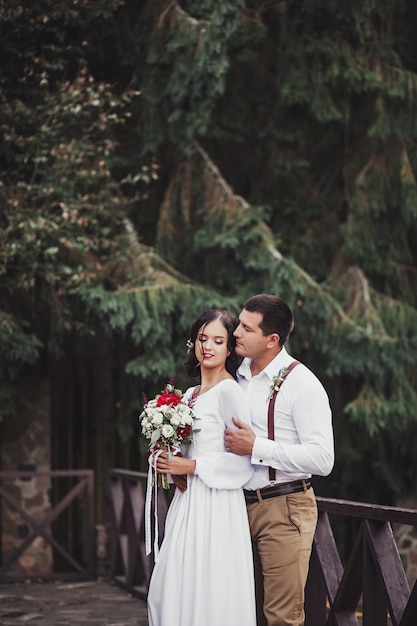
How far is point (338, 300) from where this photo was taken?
10461 mm

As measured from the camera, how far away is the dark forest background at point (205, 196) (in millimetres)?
9711

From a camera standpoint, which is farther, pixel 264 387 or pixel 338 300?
pixel 338 300

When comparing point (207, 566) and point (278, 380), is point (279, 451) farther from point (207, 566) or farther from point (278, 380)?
point (207, 566)

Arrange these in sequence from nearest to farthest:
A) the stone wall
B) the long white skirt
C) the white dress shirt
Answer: the white dress shirt
the long white skirt
the stone wall

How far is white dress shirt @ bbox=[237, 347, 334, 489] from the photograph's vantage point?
422 cm

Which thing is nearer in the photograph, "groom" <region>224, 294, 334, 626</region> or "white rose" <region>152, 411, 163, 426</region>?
"groom" <region>224, 294, 334, 626</region>

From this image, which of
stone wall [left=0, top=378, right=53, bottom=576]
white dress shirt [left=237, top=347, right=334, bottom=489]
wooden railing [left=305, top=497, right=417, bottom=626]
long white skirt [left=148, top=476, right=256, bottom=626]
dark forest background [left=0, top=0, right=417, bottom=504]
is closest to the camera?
white dress shirt [left=237, top=347, right=334, bottom=489]

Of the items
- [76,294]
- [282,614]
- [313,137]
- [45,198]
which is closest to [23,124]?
[45,198]

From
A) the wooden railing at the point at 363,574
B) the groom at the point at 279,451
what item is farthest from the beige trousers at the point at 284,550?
the wooden railing at the point at 363,574

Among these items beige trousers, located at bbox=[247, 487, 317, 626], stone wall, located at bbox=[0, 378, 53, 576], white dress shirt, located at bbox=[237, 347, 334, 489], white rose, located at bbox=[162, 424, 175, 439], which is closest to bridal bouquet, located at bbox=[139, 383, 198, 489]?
white rose, located at bbox=[162, 424, 175, 439]

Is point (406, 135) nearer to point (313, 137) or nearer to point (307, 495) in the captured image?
point (313, 137)

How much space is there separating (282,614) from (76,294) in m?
6.17

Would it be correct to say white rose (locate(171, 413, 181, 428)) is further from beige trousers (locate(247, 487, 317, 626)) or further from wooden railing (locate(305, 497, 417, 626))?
wooden railing (locate(305, 497, 417, 626))

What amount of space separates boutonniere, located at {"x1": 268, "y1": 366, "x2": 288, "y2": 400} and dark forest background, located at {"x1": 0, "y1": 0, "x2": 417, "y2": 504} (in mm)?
5023
